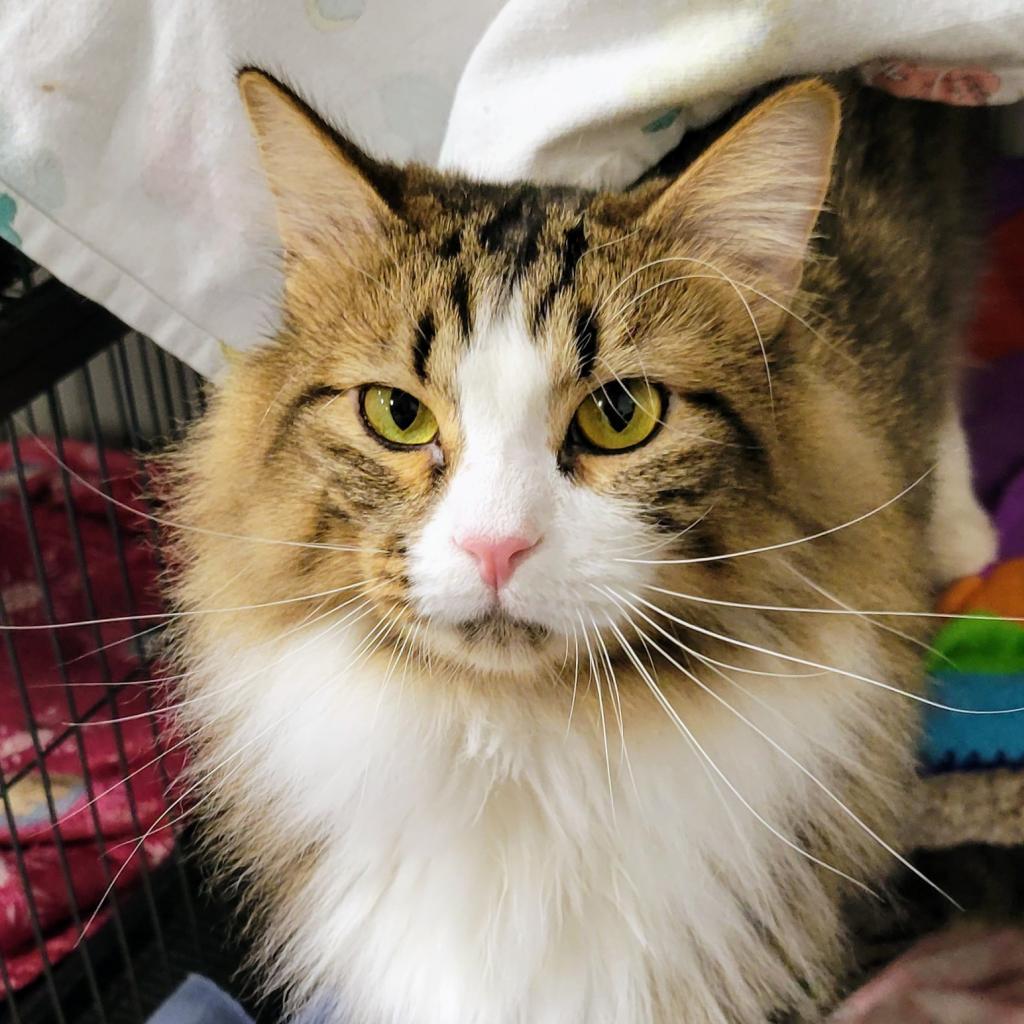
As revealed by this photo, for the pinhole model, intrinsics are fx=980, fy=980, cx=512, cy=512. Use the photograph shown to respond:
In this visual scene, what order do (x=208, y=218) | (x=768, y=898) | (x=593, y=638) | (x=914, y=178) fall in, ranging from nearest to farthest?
(x=593, y=638) < (x=768, y=898) < (x=208, y=218) < (x=914, y=178)

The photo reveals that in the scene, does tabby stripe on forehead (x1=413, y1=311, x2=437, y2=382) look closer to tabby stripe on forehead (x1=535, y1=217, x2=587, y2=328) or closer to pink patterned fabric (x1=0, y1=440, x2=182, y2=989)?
tabby stripe on forehead (x1=535, y1=217, x2=587, y2=328)

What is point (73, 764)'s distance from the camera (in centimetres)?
120

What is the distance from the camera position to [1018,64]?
Result: 88 centimetres

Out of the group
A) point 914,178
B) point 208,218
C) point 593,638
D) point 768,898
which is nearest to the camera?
point 593,638

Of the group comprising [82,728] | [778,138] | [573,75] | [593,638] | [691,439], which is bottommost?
[82,728]

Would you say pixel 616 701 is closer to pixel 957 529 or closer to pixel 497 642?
pixel 497 642

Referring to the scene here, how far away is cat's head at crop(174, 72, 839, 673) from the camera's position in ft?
2.13

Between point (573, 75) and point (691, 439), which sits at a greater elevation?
point (573, 75)

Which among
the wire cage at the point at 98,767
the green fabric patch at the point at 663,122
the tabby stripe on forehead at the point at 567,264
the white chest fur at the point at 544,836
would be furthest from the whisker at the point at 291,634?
the green fabric patch at the point at 663,122

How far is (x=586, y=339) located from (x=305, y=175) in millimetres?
278

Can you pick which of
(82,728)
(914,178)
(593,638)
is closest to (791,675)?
(593,638)

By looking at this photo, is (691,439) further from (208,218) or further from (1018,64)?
(208,218)

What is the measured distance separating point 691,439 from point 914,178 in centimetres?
66

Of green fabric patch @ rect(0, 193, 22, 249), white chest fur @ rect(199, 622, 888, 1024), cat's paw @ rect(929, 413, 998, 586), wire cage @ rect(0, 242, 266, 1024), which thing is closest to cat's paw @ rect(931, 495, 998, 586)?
cat's paw @ rect(929, 413, 998, 586)
